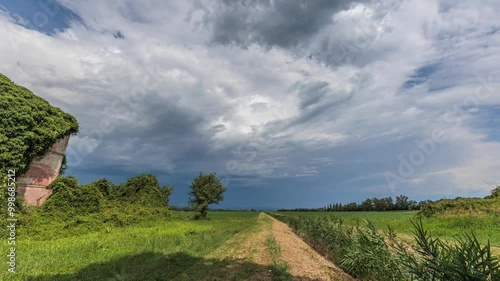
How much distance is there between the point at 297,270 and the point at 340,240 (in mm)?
3918

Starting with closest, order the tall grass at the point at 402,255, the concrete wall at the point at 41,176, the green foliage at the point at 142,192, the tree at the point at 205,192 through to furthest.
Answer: the tall grass at the point at 402,255 → the concrete wall at the point at 41,176 → the green foliage at the point at 142,192 → the tree at the point at 205,192

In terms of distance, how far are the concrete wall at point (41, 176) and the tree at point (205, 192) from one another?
33.9 m

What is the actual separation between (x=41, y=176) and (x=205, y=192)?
119ft

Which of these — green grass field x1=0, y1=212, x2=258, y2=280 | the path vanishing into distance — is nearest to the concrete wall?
green grass field x1=0, y1=212, x2=258, y2=280

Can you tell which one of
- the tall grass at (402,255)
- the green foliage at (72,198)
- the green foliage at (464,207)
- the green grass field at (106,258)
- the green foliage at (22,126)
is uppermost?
the green foliage at (22,126)

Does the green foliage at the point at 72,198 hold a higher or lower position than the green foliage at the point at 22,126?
lower

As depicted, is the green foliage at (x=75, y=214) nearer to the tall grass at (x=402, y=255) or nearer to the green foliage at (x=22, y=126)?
the green foliage at (x=22, y=126)

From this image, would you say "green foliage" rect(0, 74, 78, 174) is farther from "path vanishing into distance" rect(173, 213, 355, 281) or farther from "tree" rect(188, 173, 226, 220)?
"tree" rect(188, 173, 226, 220)

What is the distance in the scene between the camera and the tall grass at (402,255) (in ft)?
11.7

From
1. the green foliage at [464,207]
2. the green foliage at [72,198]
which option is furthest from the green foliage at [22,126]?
the green foliage at [464,207]

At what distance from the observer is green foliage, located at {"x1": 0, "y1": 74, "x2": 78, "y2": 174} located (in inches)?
827

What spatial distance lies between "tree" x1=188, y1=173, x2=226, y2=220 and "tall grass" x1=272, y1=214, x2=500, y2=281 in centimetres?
3530

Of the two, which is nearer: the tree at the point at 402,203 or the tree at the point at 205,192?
the tree at the point at 205,192

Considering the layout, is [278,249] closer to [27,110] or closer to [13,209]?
[13,209]
